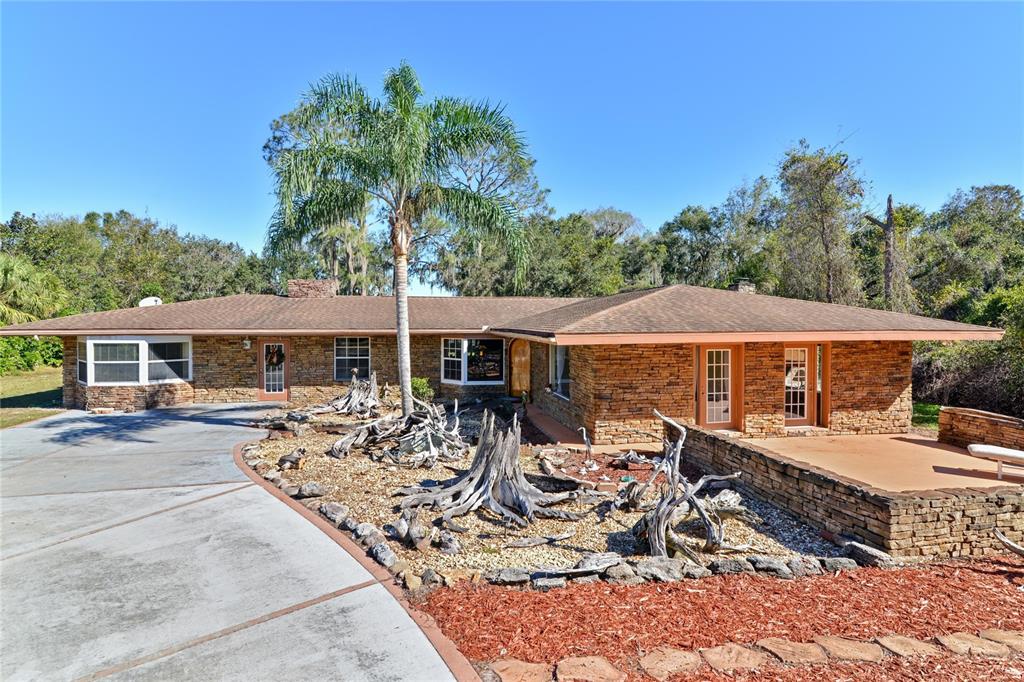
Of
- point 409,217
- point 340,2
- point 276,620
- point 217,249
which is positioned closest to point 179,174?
point 340,2

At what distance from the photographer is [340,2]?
11.3 metres

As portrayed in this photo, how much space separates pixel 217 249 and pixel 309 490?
49920 millimetres

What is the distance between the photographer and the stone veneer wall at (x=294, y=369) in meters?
16.0

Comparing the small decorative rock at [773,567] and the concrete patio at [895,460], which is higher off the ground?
the concrete patio at [895,460]

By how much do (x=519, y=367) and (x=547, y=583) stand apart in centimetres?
1205

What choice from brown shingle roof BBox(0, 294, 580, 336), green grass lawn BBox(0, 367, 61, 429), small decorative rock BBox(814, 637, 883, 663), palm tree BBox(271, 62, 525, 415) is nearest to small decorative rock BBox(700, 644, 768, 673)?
A: small decorative rock BBox(814, 637, 883, 663)

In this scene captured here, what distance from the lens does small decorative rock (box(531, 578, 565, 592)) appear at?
4512mm

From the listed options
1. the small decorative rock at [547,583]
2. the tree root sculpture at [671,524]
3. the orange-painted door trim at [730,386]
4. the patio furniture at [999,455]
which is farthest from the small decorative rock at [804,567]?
the orange-painted door trim at [730,386]

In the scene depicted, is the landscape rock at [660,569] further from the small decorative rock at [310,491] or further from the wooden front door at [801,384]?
the wooden front door at [801,384]

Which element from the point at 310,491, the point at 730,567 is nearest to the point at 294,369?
the point at 310,491

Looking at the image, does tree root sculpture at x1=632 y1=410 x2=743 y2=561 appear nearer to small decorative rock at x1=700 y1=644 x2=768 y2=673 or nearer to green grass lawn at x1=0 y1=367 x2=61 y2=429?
small decorative rock at x1=700 y1=644 x2=768 y2=673

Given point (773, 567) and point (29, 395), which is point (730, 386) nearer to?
point (773, 567)

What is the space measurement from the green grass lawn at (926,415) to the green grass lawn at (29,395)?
22.5 metres

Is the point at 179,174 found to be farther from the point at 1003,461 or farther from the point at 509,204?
the point at 1003,461
